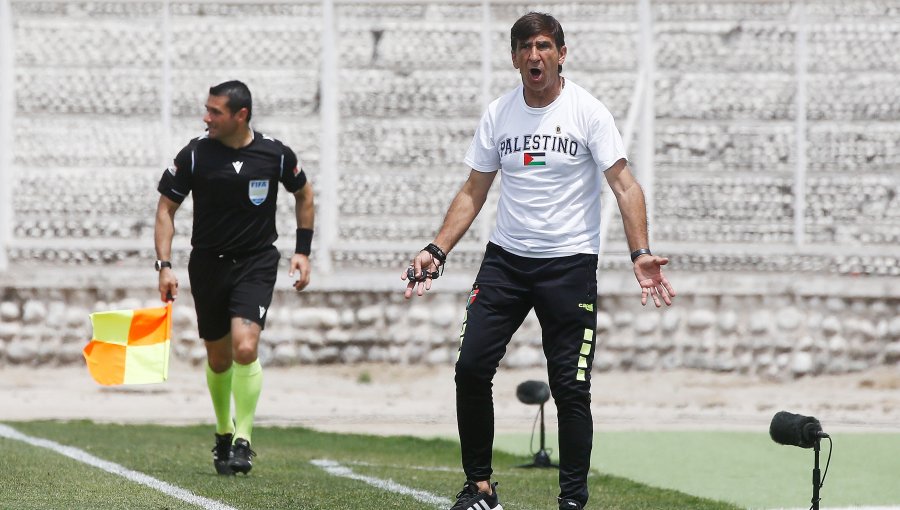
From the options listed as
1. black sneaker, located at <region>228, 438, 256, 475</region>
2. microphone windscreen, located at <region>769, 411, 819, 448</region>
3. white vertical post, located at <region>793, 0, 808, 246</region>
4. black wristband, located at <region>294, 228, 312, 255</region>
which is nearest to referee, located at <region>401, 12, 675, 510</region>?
microphone windscreen, located at <region>769, 411, 819, 448</region>

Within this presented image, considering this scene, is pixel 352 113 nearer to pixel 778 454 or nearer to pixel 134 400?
pixel 134 400

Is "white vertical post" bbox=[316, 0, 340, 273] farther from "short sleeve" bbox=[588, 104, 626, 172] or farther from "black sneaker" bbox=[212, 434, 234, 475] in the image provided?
"short sleeve" bbox=[588, 104, 626, 172]

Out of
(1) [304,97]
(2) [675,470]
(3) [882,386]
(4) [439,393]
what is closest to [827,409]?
(3) [882,386]

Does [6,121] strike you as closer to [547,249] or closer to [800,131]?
[800,131]

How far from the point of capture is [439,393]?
579 inches

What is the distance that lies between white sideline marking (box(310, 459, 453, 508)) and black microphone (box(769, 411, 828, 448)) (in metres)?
1.60

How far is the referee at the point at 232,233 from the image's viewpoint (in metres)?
8.75

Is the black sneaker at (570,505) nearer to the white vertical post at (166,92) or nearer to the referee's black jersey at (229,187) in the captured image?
the referee's black jersey at (229,187)

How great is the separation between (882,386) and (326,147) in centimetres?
537

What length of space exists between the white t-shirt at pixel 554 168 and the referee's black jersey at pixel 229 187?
237cm

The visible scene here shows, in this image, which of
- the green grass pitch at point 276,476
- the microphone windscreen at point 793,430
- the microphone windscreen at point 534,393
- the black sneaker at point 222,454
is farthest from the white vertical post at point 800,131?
the microphone windscreen at point 793,430

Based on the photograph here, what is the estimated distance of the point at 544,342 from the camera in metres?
6.75

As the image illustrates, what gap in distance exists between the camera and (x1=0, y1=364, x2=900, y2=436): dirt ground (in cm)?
1272

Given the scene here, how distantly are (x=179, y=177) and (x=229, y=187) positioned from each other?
271mm
